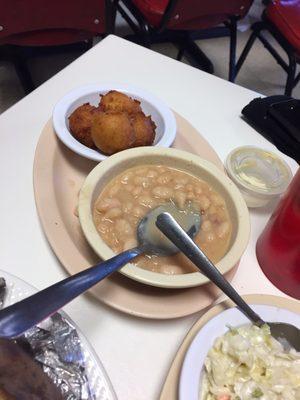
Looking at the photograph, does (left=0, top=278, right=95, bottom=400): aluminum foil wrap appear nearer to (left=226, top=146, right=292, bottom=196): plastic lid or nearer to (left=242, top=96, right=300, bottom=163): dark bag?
(left=226, top=146, right=292, bottom=196): plastic lid

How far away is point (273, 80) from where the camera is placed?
2697 mm

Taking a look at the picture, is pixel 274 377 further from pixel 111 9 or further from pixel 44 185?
pixel 111 9

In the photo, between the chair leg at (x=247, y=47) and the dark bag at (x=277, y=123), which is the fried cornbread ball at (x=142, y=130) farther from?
the chair leg at (x=247, y=47)

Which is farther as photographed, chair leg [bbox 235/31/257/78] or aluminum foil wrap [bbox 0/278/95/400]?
chair leg [bbox 235/31/257/78]

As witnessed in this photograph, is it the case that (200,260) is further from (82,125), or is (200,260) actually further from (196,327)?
(82,125)

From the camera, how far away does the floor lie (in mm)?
2145

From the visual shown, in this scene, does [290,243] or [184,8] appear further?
[184,8]

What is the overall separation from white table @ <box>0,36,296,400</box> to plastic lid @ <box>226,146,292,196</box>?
0.06m

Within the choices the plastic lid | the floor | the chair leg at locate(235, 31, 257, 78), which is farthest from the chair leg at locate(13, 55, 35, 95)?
the plastic lid

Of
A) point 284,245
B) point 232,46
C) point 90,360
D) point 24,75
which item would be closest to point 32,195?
point 90,360

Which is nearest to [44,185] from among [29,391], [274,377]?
[29,391]

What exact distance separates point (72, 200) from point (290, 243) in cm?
41

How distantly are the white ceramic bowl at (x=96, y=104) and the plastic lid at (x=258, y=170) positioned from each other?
0.15 m

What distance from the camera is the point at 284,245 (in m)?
0.71
